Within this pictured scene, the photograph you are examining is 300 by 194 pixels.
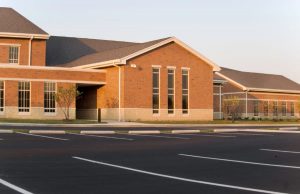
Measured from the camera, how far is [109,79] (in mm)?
40500

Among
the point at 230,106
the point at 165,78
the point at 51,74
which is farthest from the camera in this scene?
the point at 230,106

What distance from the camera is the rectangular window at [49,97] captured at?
128 ft

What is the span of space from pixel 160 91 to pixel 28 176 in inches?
1270

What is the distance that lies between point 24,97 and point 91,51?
545 inches

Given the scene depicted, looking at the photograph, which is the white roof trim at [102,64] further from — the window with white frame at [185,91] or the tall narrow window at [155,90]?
the window with white frame at [185,91]

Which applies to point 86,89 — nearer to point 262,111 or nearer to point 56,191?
point 262,111

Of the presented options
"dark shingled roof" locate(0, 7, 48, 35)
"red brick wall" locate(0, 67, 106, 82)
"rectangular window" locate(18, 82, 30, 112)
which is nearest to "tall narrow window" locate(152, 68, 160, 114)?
"red brick wall" locate(0, 67, 106, 82)

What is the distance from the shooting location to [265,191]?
7.35m

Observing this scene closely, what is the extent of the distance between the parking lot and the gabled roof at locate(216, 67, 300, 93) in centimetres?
4610

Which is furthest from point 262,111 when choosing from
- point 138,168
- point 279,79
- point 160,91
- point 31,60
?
point 138,168

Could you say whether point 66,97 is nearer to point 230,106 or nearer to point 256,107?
point 230,106

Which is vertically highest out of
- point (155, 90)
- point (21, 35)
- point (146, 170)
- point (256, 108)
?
point (21, 35)

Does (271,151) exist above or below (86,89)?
below

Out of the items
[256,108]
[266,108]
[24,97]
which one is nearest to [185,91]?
[24,97]
